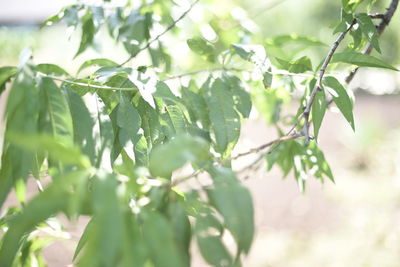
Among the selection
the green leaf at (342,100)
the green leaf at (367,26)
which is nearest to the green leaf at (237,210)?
the green leaf at (342,100)

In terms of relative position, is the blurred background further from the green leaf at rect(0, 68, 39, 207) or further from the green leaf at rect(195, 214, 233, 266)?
the green leaf at rect(195, 214, 233, 266)

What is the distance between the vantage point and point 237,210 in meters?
0.50

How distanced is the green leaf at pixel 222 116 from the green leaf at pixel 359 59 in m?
0.19

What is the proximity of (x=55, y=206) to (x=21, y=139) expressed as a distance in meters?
0.08

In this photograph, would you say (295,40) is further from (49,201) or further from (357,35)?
(49,201)

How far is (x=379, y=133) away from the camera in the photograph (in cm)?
441

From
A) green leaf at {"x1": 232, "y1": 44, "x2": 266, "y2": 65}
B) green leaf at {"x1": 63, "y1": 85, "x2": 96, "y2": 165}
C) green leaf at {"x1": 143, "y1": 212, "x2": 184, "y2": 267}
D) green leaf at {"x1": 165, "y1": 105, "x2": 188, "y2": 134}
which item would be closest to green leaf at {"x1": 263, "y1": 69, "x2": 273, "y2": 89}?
green leaf at {"x1": 232, "y1": 44, "x2": 266, "y2": 65}

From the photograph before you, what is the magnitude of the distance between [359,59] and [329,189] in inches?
117

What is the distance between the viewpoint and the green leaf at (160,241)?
1.54 ft

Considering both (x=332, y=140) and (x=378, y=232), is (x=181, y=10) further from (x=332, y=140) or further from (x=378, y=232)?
(x=332, y=140)

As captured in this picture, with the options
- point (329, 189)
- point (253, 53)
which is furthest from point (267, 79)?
point (329, 189)

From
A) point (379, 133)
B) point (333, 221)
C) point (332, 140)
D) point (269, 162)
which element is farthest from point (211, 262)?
point (332, 140)

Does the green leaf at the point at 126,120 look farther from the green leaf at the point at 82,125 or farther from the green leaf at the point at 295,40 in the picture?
the green leaf at the point at 295,40

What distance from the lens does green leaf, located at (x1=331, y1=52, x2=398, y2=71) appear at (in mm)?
804
